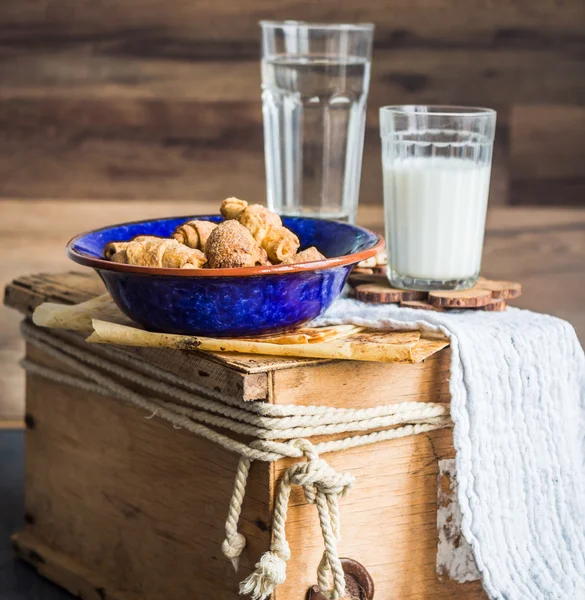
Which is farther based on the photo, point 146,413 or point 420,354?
point 146,413

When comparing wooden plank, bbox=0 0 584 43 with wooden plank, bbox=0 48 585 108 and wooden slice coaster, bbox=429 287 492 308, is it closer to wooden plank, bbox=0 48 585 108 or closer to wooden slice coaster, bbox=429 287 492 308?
wooden plank, bbox=0 48 585 108

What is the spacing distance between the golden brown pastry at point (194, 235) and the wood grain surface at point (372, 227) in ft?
2.29

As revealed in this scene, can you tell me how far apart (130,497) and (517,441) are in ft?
1.07

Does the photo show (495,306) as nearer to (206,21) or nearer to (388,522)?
(388,522)

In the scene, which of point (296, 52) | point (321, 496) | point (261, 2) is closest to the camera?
point (321, 496)

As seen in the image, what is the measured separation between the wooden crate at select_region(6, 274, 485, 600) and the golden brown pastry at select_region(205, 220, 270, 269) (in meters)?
0.07

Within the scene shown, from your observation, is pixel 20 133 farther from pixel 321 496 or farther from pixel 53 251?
pixel 321 496

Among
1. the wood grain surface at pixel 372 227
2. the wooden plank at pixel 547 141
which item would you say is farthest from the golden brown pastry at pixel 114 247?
the wooden plank at pixel 547 141

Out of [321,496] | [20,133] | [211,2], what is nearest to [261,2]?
[211,2]

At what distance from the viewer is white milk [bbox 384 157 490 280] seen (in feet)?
2.74

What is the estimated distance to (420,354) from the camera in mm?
705

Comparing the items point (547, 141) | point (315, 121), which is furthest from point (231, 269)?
point (547, 141)

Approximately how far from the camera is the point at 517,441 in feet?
2.55

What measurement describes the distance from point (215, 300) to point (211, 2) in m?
0.87
